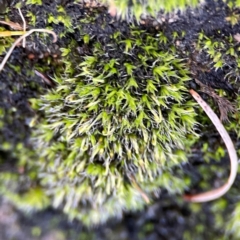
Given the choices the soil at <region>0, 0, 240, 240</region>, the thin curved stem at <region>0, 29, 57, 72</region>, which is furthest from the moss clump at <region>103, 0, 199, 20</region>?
the thin curved stem at <region>0, 29, 57, 72</region>

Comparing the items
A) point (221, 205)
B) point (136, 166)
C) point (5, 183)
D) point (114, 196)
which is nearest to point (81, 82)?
point (136, 166)

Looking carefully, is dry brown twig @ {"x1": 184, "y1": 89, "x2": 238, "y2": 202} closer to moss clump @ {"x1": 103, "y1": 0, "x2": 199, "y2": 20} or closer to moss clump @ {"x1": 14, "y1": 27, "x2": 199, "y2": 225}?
moss clump @ {"x1": 14, "y1": 27, "x2": 199, "y2": 225}

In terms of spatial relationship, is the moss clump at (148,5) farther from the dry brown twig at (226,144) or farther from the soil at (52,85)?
the dry brown twig at (226,144)

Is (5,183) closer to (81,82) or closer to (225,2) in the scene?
(81,82)

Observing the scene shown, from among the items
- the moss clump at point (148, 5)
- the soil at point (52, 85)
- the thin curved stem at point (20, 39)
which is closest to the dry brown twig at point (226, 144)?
the soil at point (52, 85)

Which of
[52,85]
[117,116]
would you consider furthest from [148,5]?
[52,85]

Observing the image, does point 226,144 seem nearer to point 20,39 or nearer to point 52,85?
point 52,85

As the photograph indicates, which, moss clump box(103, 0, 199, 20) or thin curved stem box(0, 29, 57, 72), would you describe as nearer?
moss clump box(103, 0, 199, 20)
